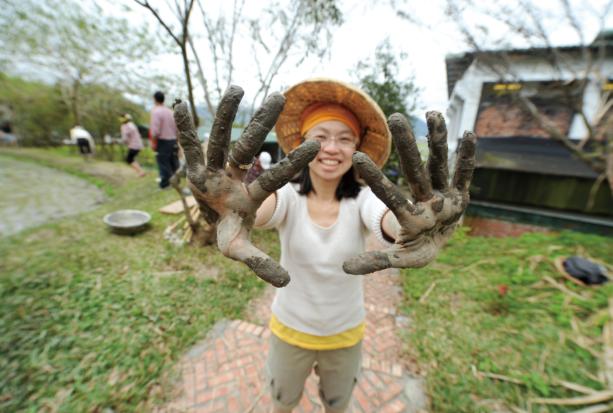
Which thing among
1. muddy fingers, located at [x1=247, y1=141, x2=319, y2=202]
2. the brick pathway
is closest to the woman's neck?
muddy fingers, located at [x1=247, y1=141, x2=319, y2=202]

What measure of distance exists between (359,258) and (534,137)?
7821 mm

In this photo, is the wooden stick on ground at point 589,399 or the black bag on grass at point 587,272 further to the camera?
the black bag on grass at point 587,272

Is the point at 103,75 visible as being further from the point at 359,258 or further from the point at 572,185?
the point at 572,185

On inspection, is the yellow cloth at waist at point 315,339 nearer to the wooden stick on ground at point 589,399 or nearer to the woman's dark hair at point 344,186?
the woman's dark hair at point 344,186

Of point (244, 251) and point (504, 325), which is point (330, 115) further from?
point (504, 325)

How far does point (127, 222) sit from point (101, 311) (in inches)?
96.7

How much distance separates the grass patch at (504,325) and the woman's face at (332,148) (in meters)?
2.34

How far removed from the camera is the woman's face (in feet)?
4.19

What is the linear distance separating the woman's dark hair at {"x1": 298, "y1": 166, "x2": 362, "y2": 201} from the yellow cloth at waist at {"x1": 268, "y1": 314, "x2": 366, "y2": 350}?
0.72 m

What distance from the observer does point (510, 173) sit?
5.52 meters

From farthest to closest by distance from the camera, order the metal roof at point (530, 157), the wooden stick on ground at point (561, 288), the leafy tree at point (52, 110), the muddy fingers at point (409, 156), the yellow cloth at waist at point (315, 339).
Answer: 1. the leafy tree at point (52, 110)
2. the metal roof at point (530, 157)
3. the wooden stick on ground at point (561, 288)
4. the yellow cloth at waist at point (315, 339)
5. the muddy fingers at point (409, 156)

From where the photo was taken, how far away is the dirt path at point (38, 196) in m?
5.46

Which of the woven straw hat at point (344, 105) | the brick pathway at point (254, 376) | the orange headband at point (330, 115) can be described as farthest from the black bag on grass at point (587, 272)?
the orange headband at point (330, 115)

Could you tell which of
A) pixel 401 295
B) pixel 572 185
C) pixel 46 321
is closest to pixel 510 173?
pixel 572 185
